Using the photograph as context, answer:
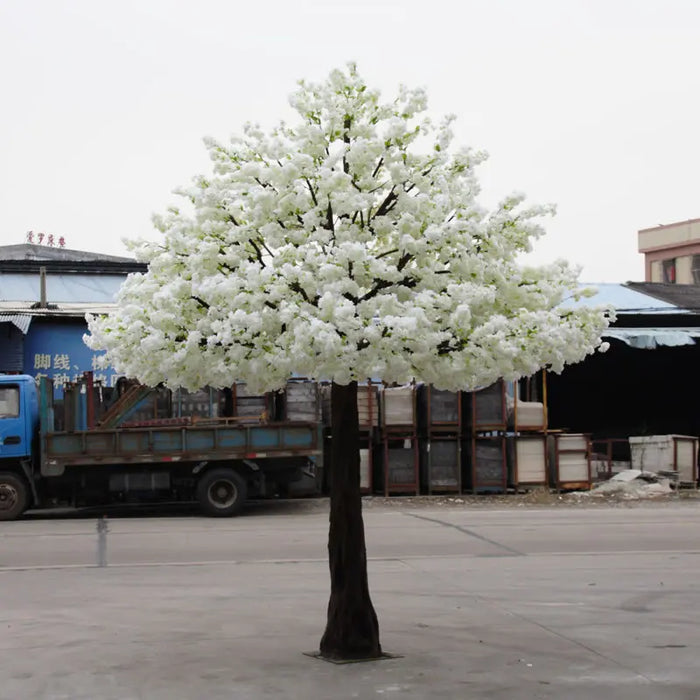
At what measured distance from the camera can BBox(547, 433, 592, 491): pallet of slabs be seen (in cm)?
2800

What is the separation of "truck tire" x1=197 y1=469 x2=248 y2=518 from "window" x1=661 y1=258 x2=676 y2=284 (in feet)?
210

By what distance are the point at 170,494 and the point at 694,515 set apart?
10351 mm

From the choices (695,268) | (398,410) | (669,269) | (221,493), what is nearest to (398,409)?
(398,410)

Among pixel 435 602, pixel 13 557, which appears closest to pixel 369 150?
pixel 435 602

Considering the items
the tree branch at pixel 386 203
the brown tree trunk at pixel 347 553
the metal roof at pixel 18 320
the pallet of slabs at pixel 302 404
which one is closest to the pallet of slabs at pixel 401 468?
the pallet of slabs at pixel 302 404

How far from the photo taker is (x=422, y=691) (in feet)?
26.0

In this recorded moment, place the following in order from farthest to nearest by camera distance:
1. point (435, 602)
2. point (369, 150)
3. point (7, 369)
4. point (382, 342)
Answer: point (7, 369) → point (435, 602) → point (369, 150) → point (382, 342)

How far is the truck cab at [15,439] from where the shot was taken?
22.5m

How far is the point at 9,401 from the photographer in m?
22.7

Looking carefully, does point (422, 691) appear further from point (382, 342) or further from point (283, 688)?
point (382, 342)

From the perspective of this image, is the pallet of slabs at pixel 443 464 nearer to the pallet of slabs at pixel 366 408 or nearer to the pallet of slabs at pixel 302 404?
the pallet of slabs at pixel 366 408

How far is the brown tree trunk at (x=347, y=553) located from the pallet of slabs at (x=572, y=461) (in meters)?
19.6

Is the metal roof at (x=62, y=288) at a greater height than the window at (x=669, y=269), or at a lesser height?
lesser

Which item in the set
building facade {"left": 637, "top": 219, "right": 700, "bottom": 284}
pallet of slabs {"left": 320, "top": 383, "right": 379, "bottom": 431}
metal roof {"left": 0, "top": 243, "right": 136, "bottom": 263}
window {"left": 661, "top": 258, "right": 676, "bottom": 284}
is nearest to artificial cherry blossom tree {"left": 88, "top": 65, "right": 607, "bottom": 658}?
pallet of slabs {"left": 320, "top": 383, "right": 379, "bottom": 431}
